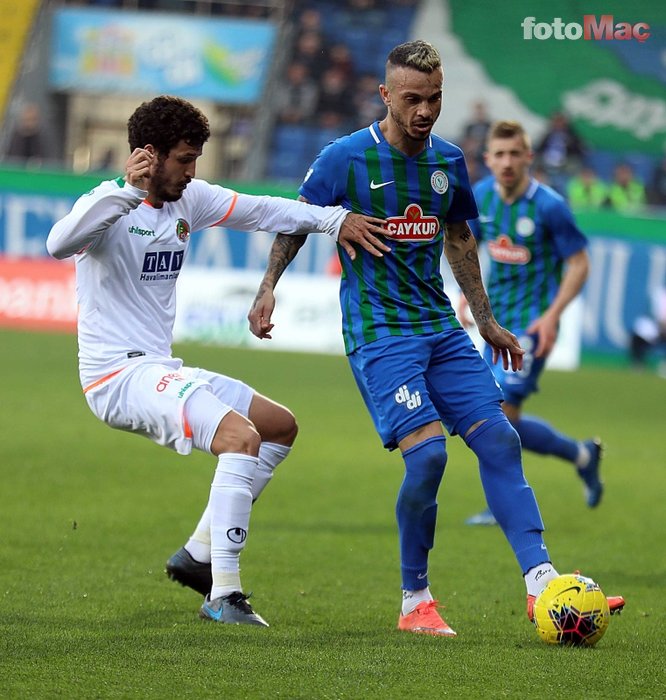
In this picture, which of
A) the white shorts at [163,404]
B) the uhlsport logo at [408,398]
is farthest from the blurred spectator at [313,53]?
the uhlsport logo at [408,398]

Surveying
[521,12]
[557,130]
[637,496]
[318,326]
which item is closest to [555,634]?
[637,496]

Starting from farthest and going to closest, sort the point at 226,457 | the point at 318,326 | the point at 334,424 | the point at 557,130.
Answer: the point at 557,130
the point at 318,326
the point at 334,424
the point at 226,457

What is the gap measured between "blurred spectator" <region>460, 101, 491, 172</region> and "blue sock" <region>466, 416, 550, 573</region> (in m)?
17.6

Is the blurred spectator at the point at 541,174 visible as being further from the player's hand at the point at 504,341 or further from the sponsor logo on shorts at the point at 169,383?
the sponsor logo on shorts at the point at 169,383

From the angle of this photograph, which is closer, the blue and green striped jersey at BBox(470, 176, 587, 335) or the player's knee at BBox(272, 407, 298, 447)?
the player's knee at BBox(272, 407, 298, 447)

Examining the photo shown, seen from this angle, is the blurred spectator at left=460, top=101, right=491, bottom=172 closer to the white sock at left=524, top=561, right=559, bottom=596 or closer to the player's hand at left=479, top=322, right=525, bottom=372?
the player's hand at left=479, top=322, right=525, bottom=372

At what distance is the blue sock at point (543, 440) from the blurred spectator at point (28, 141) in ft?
56.4

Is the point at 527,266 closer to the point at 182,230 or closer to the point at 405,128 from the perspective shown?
the point at 405,128

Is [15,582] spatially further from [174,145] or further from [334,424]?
[334,424]

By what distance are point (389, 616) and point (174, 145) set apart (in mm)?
2103

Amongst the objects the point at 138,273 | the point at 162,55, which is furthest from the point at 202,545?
the point at 162,55

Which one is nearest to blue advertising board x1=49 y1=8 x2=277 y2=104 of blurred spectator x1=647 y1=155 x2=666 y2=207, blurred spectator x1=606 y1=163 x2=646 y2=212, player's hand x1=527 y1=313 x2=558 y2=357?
blurred spectator x1=606 y1=163 x2=646 y2=212

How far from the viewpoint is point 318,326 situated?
1936cm

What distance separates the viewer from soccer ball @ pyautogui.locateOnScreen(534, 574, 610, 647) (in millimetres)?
4711
